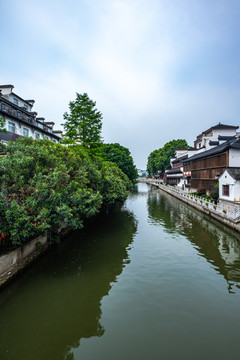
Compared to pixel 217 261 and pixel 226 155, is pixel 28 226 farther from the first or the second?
pixel 226 155

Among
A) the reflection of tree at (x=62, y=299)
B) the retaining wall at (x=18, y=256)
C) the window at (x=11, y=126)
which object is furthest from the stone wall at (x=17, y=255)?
the window at (x=11, y=126)

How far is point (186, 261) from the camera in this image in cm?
1180

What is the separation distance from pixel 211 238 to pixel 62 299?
1254 cm

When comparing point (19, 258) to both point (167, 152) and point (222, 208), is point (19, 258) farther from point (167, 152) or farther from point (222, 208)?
point (167, 152)

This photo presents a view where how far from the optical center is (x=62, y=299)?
8.15 m

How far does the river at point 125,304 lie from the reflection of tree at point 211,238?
0.11m

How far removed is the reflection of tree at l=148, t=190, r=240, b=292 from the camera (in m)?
11.0

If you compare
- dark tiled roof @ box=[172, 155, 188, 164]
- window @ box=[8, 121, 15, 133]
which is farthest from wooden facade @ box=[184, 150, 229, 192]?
window @ box=[8, 121, 15, 133]

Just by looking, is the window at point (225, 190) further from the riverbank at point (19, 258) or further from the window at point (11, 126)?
the window at point (11, 126)

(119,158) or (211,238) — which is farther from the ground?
(119,158)

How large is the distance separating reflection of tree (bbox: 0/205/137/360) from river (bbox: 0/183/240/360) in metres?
0.03

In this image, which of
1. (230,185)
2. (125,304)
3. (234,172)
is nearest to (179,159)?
(234,172)

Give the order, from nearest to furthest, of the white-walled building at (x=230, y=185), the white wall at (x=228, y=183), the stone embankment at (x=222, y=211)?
1. the stone embankment at (x=222, y=211)
2. the white-walled building at (x=230, y=185)
3. the white wall at (x=228, y=183)

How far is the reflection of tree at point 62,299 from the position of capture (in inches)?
242
